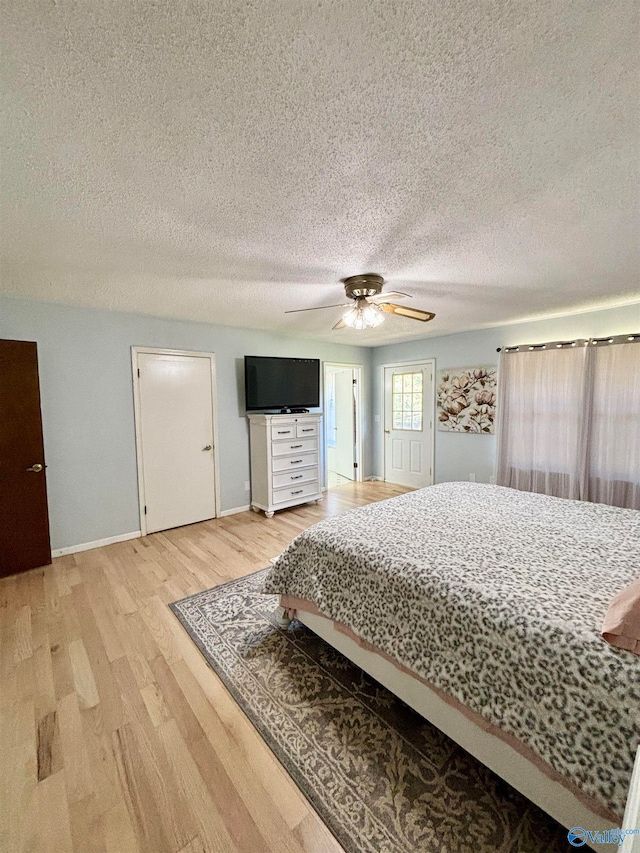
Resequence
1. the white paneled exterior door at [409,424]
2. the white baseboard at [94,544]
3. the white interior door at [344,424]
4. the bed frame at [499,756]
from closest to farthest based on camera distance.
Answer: the bed frame at [499,756] < the white baseboard at [94,544] < the white paneled exterior door at [409,424] < the white interior door at [344,424]

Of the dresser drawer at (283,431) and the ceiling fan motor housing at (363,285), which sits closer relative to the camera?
the ceiling fan motor housing at (363,285)

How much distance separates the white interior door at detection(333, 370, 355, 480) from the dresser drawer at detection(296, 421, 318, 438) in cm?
142

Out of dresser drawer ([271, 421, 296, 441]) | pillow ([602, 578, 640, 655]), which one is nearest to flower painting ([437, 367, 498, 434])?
dresser drawer ([271, 421, 296, 441])

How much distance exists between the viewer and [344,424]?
591 centimetres

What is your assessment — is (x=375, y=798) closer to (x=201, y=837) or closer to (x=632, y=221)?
(x=201, y=837)

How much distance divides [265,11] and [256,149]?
0.44 metres

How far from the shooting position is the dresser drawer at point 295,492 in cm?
412

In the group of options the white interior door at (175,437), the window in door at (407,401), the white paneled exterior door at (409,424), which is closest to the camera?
the white interior door at (175,437)

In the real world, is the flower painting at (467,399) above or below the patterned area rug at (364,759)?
above

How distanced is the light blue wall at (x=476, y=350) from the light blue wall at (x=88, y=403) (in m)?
3.03

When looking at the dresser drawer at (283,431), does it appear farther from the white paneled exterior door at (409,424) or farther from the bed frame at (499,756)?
the bed frame at (499,756)

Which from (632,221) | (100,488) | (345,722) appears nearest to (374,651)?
(345,722)

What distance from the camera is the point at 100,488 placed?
10.7ft

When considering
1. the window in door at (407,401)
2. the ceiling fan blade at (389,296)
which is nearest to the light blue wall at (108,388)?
the window in door at (407,401)
